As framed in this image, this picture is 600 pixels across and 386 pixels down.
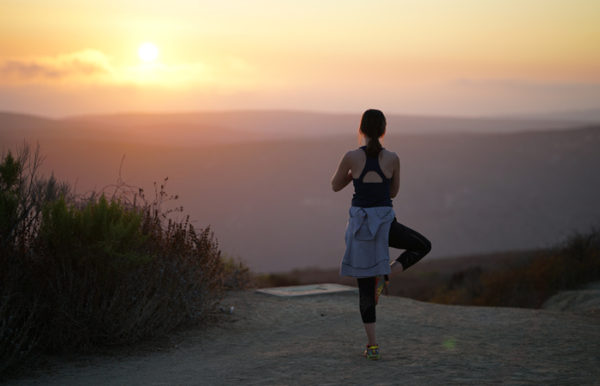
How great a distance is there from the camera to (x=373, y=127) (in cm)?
532

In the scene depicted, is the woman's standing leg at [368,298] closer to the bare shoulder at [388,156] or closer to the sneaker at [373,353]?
the sneaker at [373,353]

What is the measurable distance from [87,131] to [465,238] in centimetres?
7393

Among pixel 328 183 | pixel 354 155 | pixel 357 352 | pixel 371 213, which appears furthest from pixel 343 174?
pixel 328 183

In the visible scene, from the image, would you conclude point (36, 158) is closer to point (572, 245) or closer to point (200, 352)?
point (200, 352)

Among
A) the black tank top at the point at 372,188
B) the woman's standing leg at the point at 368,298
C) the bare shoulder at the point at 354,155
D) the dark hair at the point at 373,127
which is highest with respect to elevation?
the dark hair at the point at 373,127

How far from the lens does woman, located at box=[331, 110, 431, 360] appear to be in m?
5.33

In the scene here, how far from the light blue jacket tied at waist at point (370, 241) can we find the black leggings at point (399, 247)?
0.34 feet

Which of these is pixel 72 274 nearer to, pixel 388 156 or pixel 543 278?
pixel 388 156

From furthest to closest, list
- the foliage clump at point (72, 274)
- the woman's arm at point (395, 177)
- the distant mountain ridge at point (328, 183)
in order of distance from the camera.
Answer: the distant mountain ridge at point (328, 183)
the foliage clump at point (72, 274)
the woman's arm at point (395, 177)

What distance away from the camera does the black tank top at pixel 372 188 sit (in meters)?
5.34

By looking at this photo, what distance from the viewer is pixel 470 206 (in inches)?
3922

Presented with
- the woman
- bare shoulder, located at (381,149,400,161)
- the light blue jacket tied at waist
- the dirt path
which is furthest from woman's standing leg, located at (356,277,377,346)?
bare shoulder, located at (381,149,400,161)

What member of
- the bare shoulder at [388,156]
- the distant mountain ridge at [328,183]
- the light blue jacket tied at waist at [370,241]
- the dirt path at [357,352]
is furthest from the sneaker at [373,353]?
the distant mountain ridge at [328,183]

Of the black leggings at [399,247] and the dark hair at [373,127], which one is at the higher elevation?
the dark hair at [373,127]
